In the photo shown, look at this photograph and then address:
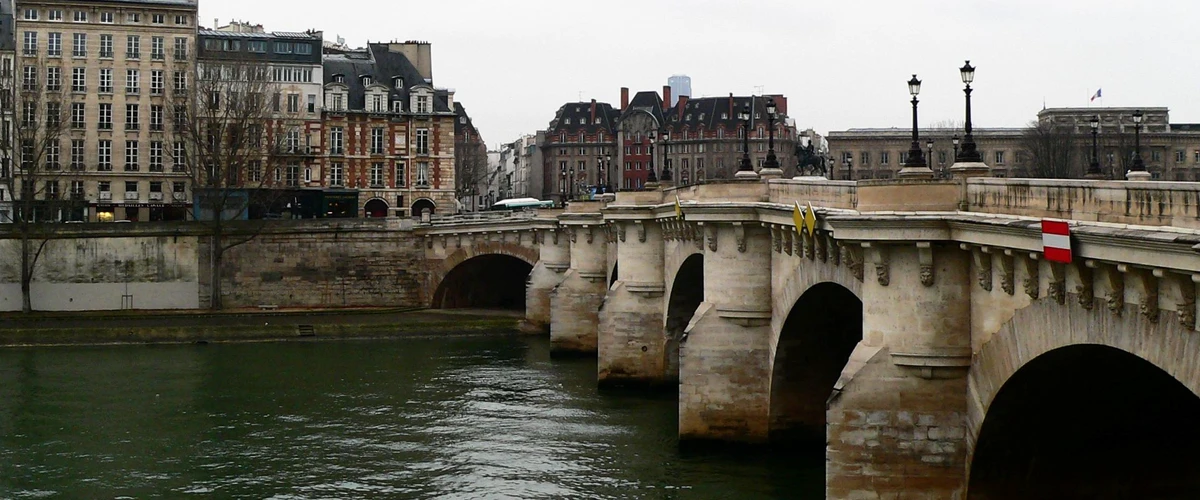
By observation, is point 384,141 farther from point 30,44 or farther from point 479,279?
point 30,44

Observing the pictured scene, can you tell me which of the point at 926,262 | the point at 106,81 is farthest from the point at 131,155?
the point at 926,262

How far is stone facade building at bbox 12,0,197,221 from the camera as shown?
81562 mm

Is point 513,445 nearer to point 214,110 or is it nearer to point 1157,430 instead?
point 1157,430

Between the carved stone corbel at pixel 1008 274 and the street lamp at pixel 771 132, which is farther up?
the street lamp at pixel 771 132

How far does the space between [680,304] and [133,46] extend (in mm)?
51522

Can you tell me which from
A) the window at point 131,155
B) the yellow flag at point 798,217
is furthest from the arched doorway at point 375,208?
the yellow flag at point 798,217

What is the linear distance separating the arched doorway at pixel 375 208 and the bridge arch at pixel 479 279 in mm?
15175

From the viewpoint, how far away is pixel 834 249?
25.1 meters

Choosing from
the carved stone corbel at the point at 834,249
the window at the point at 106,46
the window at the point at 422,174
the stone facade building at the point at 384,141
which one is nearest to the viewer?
the carved stone corbel at the point at 834,249

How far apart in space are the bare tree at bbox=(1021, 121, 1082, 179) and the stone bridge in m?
36.7

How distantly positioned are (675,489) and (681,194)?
1283cm

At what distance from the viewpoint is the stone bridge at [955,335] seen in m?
15.5

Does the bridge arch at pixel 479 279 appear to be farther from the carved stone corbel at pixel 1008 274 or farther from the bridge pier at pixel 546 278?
the carved stone corbel at pixel 1008 274

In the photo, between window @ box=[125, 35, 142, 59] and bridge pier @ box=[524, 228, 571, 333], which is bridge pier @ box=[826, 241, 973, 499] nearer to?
bridge pier @ box=[524, 228, 571, 333]
